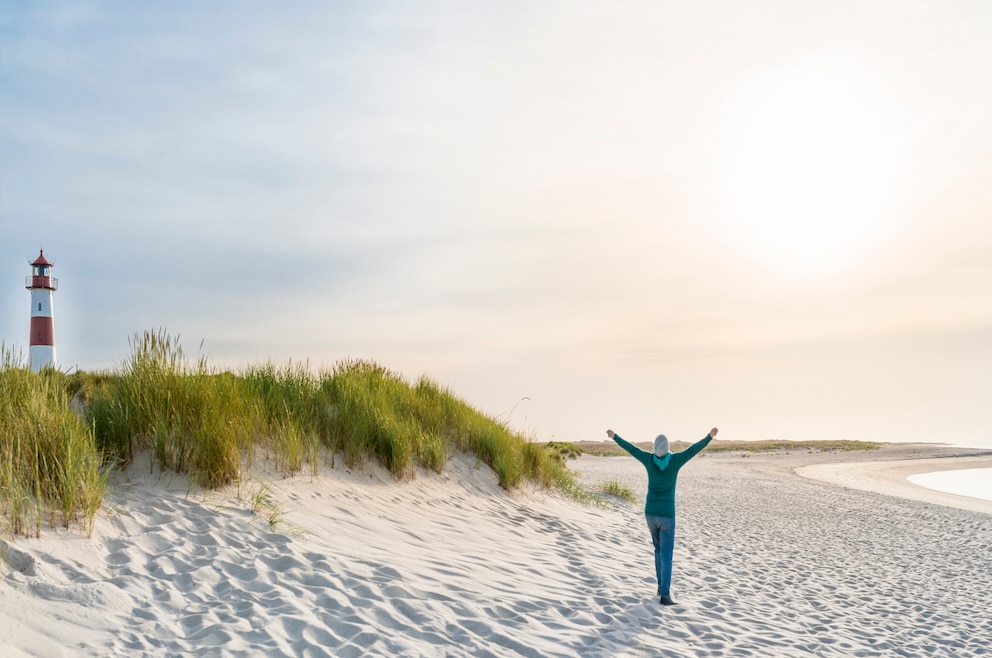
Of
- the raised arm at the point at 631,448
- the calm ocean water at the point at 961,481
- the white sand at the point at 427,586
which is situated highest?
the raised arm at the point at 631,448

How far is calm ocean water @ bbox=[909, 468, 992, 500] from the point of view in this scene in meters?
29.2

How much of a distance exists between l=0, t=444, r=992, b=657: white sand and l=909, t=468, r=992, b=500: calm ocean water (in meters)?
20.2

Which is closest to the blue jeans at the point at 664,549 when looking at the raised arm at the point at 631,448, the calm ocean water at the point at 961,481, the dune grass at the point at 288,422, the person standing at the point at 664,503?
the person standing at the point at 664,503

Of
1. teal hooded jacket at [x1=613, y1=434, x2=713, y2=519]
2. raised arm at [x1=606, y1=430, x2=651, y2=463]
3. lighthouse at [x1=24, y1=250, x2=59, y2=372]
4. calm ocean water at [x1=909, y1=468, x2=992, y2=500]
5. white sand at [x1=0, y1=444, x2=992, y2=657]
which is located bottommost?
calm ocean water at [x1=909, y1=468, x2=992, y2=500]

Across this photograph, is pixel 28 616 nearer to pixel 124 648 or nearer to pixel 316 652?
pixel 124 648

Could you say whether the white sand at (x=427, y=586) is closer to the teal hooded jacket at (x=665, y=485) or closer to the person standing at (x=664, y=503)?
the person standing at (x=664, y=503)

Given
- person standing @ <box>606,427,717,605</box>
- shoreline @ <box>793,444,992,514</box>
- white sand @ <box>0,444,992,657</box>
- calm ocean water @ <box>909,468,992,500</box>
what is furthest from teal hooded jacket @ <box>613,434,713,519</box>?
calm ocean water @ <box>909,468,992,500</box>

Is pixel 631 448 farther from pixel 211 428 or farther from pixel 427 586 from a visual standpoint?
pixel 211 428

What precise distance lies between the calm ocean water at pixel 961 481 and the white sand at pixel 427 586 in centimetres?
2020

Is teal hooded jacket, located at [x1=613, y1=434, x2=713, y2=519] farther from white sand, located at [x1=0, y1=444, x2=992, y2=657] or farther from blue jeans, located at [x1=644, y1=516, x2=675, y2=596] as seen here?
white sand, located at [x1=0, y1=444, x2=992, y2=657]

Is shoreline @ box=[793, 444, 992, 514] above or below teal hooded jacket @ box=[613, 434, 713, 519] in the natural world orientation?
below

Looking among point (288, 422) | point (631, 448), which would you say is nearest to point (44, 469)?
point (288, 422)

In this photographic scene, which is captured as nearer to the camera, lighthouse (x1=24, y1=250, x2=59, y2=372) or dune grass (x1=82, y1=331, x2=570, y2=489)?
dune grass (x1=82, y1=331, x2=570, y2=489)

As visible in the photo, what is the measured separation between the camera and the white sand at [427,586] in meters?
5.23
